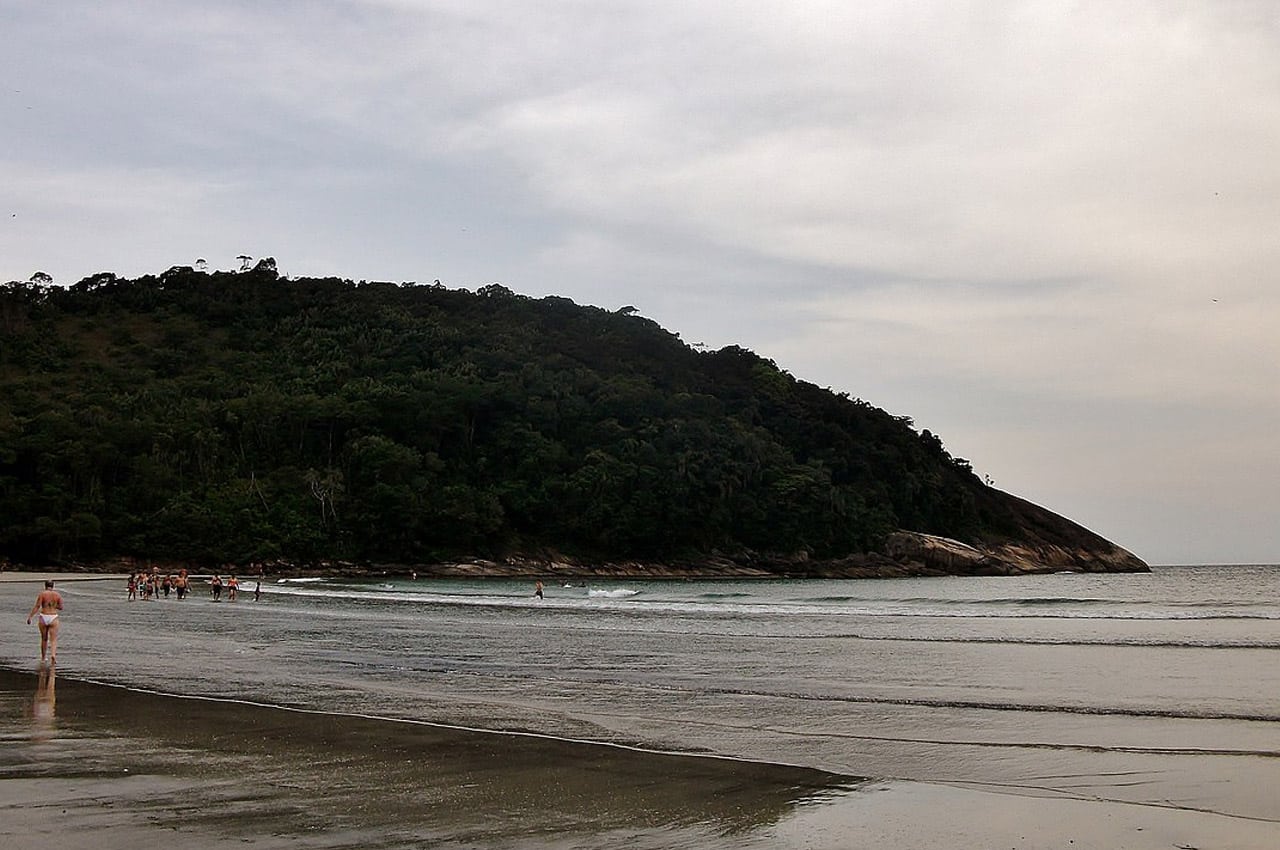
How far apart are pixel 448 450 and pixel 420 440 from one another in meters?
3.19

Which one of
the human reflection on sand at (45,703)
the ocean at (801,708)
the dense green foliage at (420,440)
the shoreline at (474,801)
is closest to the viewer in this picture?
the shoreline at (474,801)

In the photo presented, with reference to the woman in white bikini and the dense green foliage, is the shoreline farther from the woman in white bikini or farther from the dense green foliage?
the dense green foliage

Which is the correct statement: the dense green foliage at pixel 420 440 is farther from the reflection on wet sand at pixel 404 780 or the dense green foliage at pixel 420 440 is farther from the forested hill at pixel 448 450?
the reflection on wet sand at pixel 404 780

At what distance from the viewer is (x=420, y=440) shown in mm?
110750

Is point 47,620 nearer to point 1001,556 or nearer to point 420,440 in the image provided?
point 420,440

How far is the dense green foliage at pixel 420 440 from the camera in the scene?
318 feet

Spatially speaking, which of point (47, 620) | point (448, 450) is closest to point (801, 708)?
point (47, 620)

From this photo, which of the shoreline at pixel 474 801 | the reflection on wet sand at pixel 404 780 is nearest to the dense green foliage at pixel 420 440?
the reflection on wet sand at pixel 404 780

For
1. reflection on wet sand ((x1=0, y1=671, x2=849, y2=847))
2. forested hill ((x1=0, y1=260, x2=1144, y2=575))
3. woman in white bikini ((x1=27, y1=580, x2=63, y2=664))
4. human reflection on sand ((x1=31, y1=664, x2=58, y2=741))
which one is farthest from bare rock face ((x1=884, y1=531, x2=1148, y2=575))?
reflection on wet sand ((x1=0, y1=671, x2=849, y2=847))

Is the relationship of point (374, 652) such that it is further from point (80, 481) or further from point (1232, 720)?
point (80, 481)

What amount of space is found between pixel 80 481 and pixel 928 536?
7692 cm

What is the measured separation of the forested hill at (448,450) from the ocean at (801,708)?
65591mm

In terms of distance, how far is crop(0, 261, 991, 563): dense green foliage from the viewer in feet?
318

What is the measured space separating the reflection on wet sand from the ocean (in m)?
0.07
